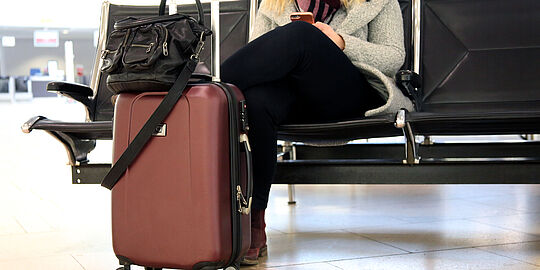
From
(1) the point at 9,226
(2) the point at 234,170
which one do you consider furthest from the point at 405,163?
(1) the point at 9,226

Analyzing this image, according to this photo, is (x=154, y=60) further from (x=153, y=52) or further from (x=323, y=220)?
(x=323, y=220)

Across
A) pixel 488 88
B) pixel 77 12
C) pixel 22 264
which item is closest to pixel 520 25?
pixel 488 88

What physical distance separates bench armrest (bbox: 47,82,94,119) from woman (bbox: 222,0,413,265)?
0.73 metres

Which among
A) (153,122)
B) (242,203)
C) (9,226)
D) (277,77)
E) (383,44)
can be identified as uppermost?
(383,44)

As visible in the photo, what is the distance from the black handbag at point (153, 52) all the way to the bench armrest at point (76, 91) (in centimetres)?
79

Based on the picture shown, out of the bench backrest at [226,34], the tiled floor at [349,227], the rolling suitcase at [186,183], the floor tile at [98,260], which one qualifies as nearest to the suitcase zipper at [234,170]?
the rolling suitcase at [186,183]

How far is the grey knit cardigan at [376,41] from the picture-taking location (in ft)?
6.62

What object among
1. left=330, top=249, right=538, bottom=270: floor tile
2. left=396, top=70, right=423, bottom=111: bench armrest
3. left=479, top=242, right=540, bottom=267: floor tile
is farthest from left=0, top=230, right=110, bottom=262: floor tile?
left=479, top=242, right=540, bottom=267: floor tile

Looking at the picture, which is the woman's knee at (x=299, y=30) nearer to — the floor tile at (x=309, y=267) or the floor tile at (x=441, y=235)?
the floor tile at (x=309, y=267)

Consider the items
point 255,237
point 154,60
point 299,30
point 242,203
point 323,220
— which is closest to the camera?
point 154,60

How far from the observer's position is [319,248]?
7.05 ft

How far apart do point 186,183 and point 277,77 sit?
465 millimetres

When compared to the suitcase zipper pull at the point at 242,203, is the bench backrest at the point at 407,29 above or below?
above

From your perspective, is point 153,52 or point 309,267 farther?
point 309,267
